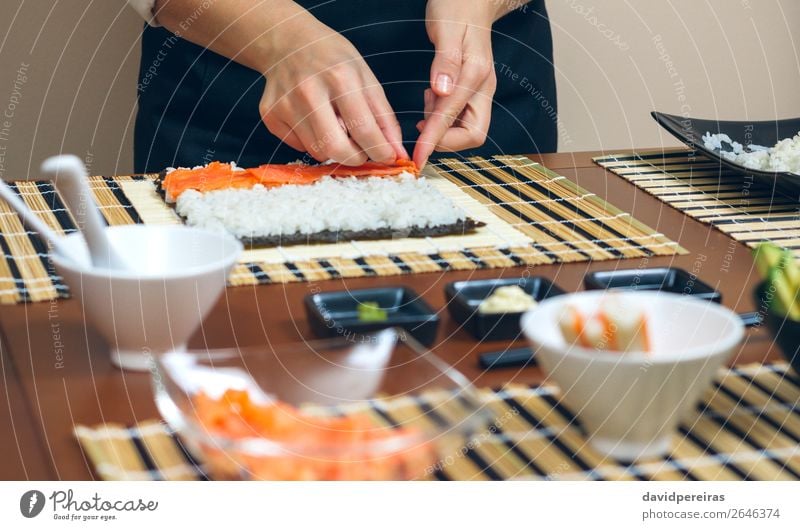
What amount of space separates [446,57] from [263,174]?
255mm

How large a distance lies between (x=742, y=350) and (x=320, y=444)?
318 millimetres

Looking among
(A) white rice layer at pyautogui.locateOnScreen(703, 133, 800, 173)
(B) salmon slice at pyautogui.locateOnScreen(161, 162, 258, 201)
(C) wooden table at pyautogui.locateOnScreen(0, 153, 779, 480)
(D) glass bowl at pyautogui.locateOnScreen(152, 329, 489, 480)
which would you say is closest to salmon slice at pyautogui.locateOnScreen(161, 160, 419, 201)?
(B) salmon slice at pyautogui.locateOnScreen(161, 162, 258, 201)

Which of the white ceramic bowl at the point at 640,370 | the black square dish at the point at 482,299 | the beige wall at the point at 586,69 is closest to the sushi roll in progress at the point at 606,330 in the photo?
the white ceramic bowl at the point at 640,370

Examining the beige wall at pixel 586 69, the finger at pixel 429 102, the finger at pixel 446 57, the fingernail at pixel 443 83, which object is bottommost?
the beige wall at pixel 586 69

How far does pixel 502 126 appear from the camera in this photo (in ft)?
4.51

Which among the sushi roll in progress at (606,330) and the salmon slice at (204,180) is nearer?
the sushi roll in progress at (606,330)

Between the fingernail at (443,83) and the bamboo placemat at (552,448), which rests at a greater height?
the fingernail at (443,83)

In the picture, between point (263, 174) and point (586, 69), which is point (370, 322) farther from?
point (586, 69)

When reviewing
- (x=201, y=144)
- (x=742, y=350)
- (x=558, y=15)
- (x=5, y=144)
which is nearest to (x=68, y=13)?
(x=5, y=144)

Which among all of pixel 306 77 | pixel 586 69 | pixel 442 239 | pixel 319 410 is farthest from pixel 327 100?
pixel 586 69

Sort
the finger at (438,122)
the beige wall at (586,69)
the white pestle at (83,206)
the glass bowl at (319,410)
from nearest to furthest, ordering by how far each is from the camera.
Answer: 1. the glass bowl at (319,410)
2. the white pestle at (83,206)
3. the finger at (438,122)
4. the beige wall at (586,69)

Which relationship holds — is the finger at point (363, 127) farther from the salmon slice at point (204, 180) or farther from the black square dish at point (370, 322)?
the black square dish at point (370, 322)

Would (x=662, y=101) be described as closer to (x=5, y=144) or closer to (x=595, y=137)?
(x=595, y=137)

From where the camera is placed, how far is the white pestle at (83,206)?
0.60m
